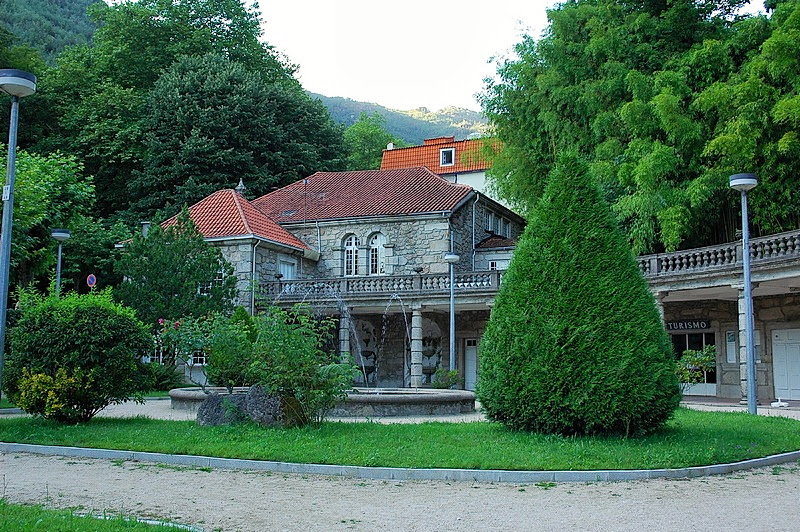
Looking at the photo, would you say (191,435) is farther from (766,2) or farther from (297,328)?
(766,2)

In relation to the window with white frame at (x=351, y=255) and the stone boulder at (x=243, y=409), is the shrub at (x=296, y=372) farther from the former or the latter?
the window with white frame at (x=351, y=255)

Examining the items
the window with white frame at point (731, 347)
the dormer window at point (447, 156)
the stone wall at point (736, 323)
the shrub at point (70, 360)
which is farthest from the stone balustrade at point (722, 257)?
the dormer window at point (447, 156)

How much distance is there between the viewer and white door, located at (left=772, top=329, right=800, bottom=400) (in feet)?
86.8

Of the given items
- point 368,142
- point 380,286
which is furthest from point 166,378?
point 368,142

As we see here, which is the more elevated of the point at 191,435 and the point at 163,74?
the point at 163,74

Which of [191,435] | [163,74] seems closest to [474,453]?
[191,435]

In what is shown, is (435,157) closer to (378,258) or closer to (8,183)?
(378,258)

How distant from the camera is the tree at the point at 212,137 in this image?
4062 cm

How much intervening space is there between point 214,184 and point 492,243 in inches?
591

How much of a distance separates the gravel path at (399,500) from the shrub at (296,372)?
9.29 feet

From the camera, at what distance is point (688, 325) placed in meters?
29.8

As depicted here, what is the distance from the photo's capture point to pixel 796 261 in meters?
21.4

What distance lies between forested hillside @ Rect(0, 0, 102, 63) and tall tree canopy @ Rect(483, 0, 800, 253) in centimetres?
4533

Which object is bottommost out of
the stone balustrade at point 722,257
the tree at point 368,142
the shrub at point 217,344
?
the shrub at point 217,344
